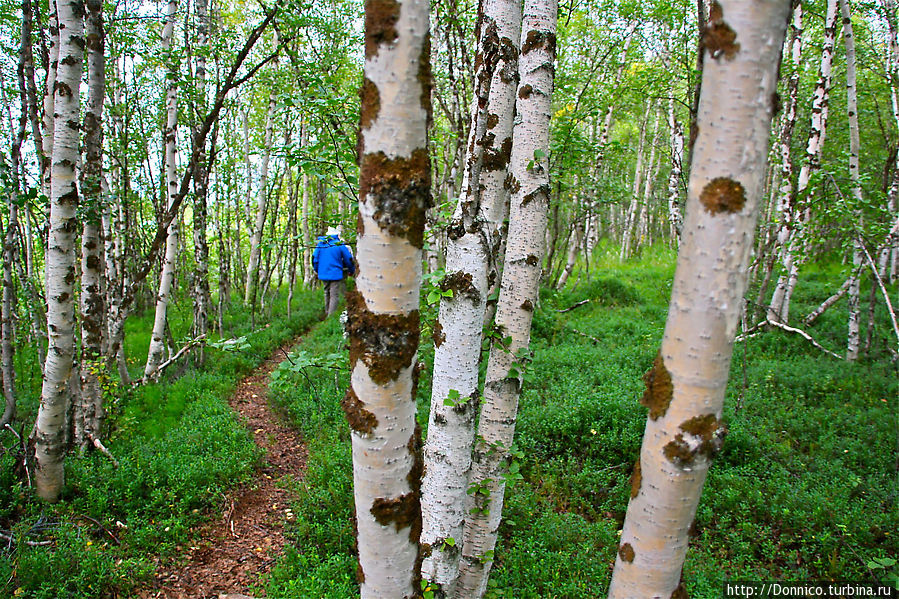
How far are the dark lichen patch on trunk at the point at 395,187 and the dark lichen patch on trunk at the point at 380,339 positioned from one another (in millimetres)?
258

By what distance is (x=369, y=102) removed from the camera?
137 centimetres

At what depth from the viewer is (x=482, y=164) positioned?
246 centimetres

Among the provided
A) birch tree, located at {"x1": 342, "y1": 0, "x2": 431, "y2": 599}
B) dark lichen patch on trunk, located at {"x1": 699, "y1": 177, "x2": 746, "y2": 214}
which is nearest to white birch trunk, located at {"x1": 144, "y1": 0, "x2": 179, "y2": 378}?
Result: birch tree, located at {"x1": 342, "y1": 0, "x2": 431, "y2": 599}

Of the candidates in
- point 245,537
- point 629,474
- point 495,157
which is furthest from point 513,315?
point 245,537

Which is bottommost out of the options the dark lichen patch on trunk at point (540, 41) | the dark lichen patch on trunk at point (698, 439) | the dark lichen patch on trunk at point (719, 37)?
the dark lichen patch on trunk at point (698, 439)

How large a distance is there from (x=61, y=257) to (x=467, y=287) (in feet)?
12.6

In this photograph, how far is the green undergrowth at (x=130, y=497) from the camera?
11.7ft

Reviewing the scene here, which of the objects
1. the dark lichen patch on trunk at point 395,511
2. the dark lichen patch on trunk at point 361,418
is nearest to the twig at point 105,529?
the dark lichen patch on trunk at point 395,511

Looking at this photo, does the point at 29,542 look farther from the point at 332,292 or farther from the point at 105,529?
the point at 332,292

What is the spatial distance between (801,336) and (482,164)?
8.75m

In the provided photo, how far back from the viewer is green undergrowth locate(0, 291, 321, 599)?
355cm

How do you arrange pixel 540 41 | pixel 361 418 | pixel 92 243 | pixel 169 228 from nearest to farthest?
pixel 361 418, pixel 540 41, pixel 92 243, pixel 169 228

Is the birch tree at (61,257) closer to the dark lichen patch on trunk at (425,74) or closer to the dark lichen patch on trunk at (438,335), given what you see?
the dark lichen patch on trunk at (438,335)

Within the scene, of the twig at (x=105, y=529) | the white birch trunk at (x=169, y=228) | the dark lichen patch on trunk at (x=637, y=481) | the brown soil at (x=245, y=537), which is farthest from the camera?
the white birch trunk at (x=169, y=228)
